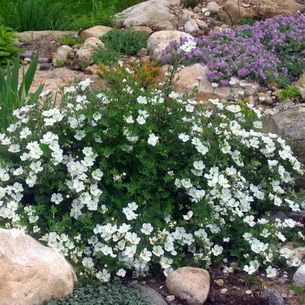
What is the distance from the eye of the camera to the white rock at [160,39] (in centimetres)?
762

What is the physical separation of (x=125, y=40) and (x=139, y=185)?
4.35m

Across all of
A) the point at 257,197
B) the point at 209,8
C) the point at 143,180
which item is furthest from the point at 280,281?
the point at 209,8

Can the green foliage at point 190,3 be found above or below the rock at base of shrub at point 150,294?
below

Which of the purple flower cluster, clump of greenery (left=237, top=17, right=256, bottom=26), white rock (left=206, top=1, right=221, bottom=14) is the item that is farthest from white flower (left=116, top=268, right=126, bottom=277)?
white rock (left=206, top=1, right=221, bottom=14)

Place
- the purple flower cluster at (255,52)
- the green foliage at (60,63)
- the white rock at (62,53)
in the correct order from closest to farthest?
the purple flower cluster at (255,52) < the green foliage at (60,63) < the white rock at (62,53)

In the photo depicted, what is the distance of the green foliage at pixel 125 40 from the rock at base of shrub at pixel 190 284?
4.65m

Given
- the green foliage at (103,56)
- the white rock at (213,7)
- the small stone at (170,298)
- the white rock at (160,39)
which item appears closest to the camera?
the small stone at (170,298)

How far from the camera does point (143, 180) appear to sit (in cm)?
402

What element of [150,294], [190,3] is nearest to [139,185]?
[150,294]

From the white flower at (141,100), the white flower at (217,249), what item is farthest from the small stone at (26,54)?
the white flower at (217,249)

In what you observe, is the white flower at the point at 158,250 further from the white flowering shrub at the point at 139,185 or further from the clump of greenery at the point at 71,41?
the clump of greenery at the point at 71,41

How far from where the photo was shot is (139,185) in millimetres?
4016

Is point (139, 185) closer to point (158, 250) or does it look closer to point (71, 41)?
point (158, 250)

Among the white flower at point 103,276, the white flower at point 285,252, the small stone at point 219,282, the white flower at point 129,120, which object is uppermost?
the white flower at point 129,120
